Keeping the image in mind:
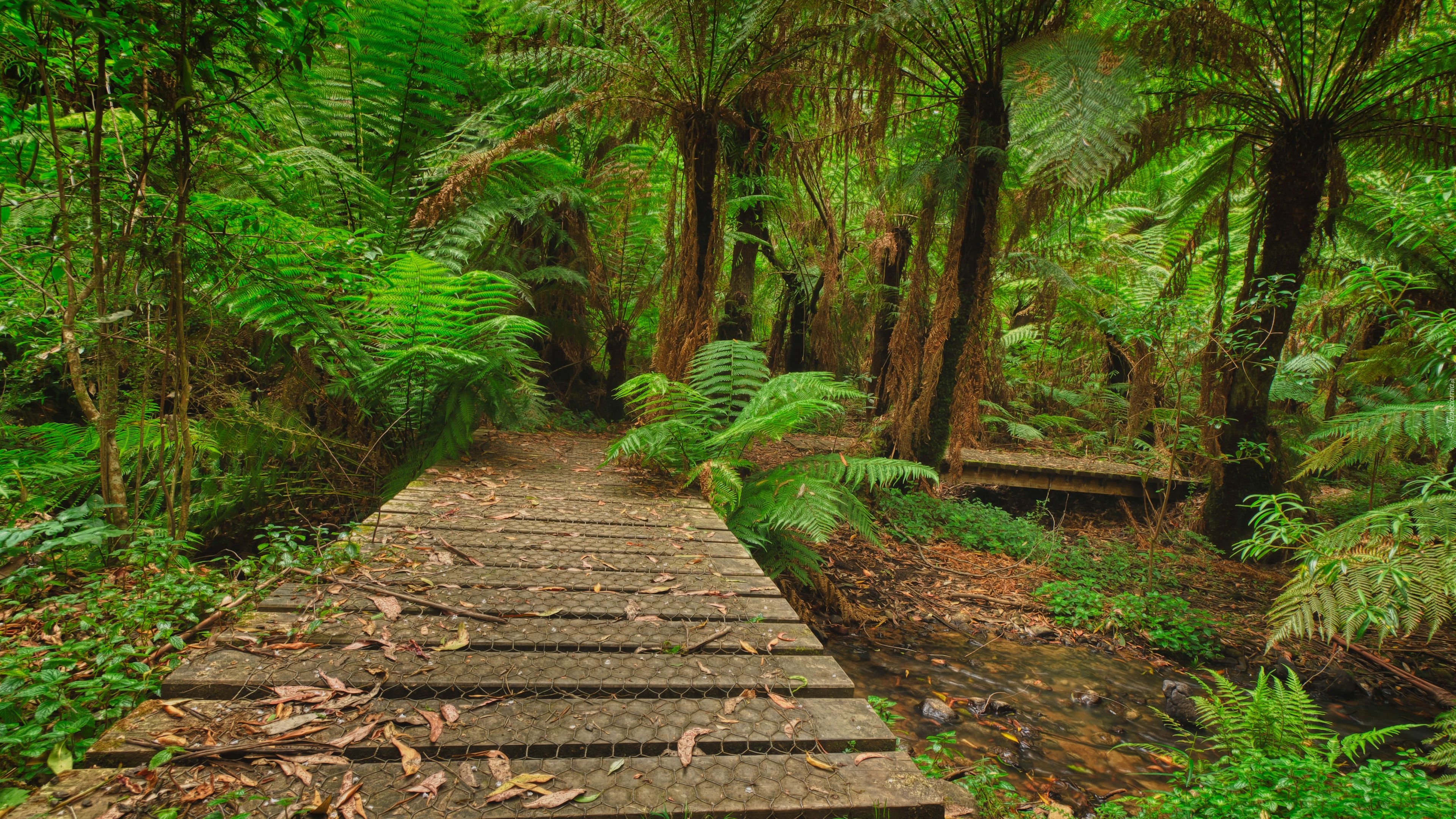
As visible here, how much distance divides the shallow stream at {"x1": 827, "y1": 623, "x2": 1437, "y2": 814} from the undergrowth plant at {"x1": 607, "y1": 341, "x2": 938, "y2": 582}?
0.72 m

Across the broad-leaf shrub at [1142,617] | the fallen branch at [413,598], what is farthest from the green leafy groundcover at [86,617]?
the broad-leaf shrub at [1142,617]

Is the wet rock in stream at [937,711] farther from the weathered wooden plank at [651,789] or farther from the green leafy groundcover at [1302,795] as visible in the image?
the weathered wooden plank at [651,789]

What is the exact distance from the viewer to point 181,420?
2080 mm

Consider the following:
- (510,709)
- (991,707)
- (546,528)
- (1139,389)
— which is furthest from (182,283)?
(1139,389)

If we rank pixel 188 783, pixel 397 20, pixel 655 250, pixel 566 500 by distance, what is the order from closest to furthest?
1. pixel 188 783
2. pixel 566 500
3. pixel 397 20
4. pixel 655 250

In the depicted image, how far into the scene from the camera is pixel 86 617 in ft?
5.28

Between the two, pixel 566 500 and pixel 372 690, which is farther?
pixel 566 500

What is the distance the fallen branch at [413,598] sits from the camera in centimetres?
163

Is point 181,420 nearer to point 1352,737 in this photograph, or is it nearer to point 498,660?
point 498,660

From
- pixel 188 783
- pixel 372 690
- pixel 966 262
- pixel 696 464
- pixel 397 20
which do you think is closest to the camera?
pixel 188 783

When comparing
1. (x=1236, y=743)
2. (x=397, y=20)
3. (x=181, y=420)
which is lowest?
(x=1236, y=743)

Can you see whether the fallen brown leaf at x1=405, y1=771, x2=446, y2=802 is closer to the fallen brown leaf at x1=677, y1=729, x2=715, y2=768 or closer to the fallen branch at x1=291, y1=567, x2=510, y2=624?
the fallen brown leaf at x1=677, y1=729, x2=715, y2=768

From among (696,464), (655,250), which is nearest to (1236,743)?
(696,464)

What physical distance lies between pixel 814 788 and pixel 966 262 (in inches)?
163
